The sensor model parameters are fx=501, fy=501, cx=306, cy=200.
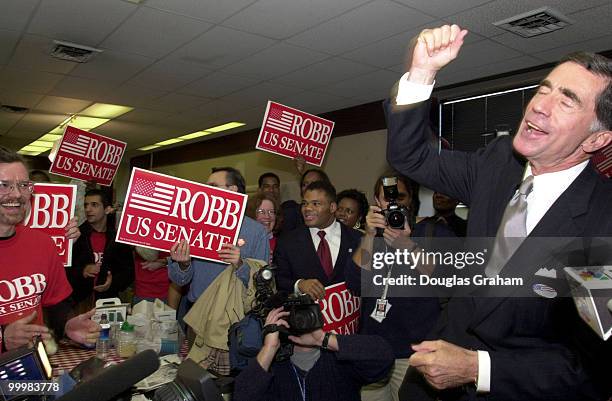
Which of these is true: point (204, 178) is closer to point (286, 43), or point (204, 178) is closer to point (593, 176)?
point (286, 43)

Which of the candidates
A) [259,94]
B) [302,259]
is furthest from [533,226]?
[259,94]

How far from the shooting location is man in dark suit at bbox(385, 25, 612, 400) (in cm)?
103

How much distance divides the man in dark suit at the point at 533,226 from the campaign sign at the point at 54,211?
205 cm

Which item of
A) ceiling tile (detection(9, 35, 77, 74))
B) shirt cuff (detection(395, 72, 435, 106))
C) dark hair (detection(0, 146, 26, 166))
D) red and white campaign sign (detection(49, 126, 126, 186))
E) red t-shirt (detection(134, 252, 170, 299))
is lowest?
red t-shirt (detection(134, 252, 170, 299))

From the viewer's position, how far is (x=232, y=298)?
239 cm

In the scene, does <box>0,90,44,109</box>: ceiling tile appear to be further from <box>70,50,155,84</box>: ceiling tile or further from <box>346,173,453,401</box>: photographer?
<box>346,173,453,401</box>: photographer

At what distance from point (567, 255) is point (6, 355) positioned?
41.4 inches

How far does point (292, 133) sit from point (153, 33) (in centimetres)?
150

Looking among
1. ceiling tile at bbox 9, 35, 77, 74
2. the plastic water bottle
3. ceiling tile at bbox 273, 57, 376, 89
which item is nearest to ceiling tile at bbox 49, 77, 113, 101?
ceiling tile at bbox 9, 35, 77, 74

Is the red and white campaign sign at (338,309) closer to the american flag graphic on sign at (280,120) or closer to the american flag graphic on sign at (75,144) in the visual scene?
the american flag graphic on sign at (280,120)

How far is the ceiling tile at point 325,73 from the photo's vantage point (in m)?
5.09

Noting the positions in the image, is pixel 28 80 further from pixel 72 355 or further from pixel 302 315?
pixel 302 315

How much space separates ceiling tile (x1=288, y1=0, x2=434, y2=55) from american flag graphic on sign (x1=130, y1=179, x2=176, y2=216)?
2.16m

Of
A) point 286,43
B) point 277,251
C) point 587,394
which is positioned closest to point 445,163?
point 587,394
